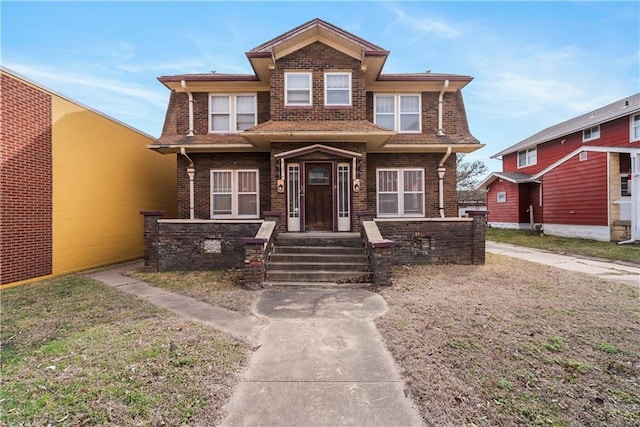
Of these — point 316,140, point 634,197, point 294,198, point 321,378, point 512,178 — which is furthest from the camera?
point 512,178

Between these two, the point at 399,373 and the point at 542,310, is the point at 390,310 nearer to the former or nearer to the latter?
the point at 399,373

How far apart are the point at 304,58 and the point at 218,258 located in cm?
715

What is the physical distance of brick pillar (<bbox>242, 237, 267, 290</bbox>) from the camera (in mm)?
6613

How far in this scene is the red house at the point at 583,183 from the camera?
13.5 m

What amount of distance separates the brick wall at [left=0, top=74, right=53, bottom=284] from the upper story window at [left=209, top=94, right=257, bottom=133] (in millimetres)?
4726

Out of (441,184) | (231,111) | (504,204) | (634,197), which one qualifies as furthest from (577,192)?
(231,111)

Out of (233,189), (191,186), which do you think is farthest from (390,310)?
(191,186)

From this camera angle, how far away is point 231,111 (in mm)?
11242

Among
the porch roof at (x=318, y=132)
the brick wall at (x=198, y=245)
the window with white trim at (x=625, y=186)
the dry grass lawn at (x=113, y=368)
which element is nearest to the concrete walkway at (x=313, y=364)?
the dry grass lawn at (x=113, y=368)

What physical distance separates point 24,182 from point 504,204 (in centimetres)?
2566

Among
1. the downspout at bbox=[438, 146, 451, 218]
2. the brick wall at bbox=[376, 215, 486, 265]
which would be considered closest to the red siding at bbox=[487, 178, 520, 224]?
the downspout at bbox=[438, 146, 451, 218]

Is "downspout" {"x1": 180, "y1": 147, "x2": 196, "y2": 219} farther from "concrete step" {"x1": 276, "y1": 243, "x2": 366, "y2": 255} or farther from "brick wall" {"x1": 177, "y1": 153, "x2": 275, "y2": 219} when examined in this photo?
"concrete step" {"x1": 276, "y1": 243, "x2": 366, "y2": 255}

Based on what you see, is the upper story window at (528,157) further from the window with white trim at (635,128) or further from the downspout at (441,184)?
the downspout at (441,184)

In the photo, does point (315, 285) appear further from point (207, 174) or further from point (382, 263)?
point (207, 174)
